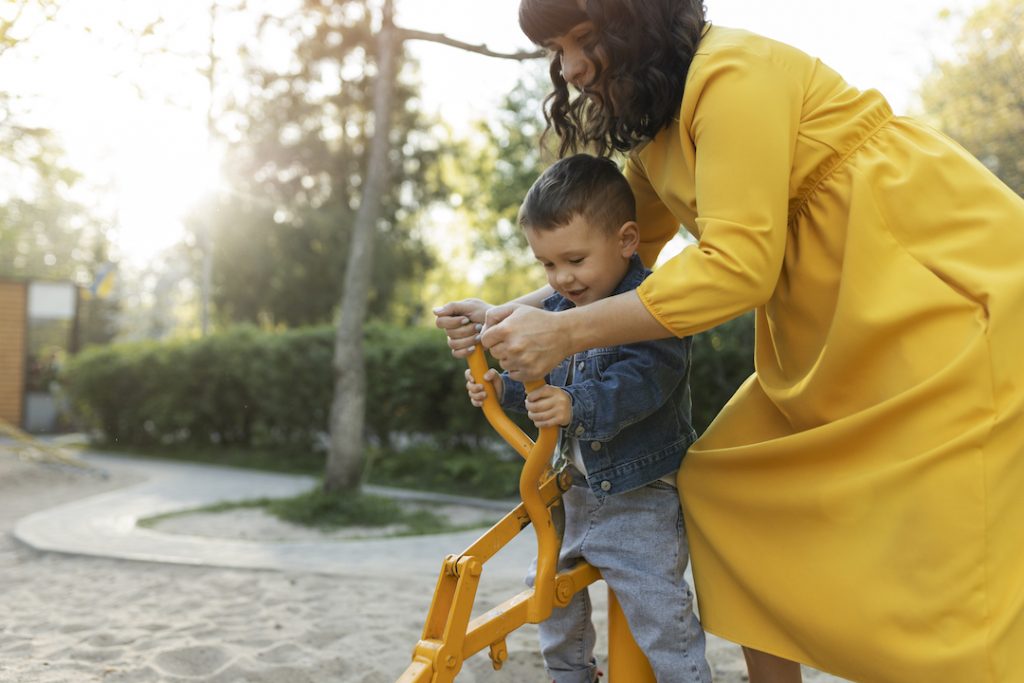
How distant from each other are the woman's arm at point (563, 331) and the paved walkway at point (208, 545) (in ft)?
11.9

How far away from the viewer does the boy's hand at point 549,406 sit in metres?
1.71

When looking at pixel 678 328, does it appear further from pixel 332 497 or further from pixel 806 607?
pixel 332 497

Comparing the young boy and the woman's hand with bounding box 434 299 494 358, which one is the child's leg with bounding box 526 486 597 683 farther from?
the woman's hand with bounding box 434 299 494 358

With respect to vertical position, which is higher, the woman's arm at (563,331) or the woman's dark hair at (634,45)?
the woman's dark hair at (634,45)

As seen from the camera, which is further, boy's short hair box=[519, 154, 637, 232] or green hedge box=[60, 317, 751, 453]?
green hedge box=[60, 317, 751, 453]

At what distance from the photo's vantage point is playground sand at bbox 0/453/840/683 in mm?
3354

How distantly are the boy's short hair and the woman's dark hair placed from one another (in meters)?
0.16

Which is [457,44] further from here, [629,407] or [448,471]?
[448,471]

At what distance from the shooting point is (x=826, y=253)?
1.62 meters

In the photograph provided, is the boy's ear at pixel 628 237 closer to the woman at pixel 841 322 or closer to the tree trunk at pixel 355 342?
the woman at pixel 841 322

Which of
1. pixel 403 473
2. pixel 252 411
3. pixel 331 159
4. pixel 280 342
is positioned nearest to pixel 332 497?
pixel 403 473

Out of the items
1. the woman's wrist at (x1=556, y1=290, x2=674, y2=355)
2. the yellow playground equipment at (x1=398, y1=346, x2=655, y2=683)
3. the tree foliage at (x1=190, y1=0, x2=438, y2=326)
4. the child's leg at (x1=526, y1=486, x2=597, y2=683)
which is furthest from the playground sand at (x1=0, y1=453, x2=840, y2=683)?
the tree foliage at (x1=190, y1=0, x2=438, y2=326)

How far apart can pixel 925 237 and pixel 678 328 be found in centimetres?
45

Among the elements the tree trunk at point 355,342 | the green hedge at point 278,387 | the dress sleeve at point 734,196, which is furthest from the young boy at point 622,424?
the green hedge at point 278,387
